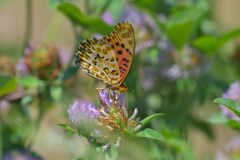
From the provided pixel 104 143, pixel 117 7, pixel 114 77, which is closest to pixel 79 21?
pixel 117 7

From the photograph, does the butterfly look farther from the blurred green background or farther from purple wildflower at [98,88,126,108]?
the blurred green background

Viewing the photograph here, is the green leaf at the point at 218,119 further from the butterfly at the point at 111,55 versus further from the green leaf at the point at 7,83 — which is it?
the green leaf at the point at 7,83

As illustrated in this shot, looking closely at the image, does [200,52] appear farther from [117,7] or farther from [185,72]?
[117,7]

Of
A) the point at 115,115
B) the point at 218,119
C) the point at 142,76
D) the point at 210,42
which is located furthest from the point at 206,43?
the point at 115,115

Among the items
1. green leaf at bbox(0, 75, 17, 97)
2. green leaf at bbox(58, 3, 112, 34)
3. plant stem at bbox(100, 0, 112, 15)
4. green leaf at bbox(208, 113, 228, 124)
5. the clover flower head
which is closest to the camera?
the clover flower head

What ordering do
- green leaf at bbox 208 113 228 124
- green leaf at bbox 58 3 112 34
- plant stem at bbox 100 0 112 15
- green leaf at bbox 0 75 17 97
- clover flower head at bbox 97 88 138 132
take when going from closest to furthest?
clover flower head at bbox 97 88 138 132 < green leaf at bbox 208 113 228 124 < green leaf at bbox 0 75 17 97 < green leaf at bbox 58 3 112 34 < plant stem at bbox 100 0 112 15

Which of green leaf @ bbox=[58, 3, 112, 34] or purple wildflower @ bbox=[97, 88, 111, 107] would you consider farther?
green leaf @ bbox=[58, 3, 112, 34]

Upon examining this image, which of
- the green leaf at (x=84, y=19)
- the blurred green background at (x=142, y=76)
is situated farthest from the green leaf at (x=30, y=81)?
the green leaf at (x=84, y=19)

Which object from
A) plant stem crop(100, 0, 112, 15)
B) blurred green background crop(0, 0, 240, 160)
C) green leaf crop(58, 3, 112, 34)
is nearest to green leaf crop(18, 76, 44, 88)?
blurred green background crop(0, 0, 240, 160)

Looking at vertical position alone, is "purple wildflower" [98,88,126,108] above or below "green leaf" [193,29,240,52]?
below
